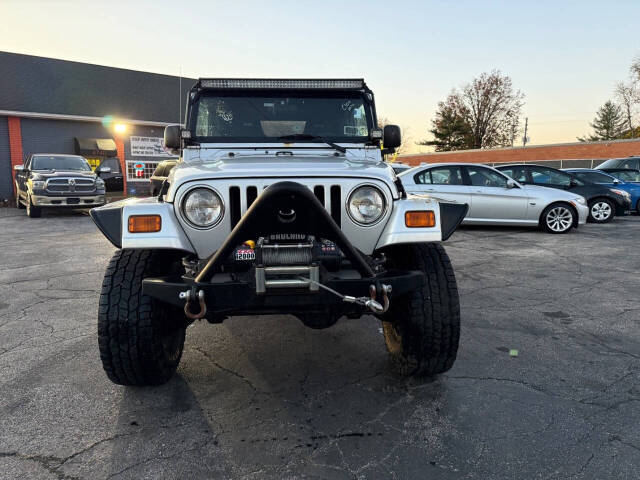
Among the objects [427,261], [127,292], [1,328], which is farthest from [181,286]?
[1,328]

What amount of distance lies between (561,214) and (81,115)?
65.5 feet

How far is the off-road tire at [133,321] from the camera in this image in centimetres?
257

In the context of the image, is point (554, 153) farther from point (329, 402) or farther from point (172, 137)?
point (329, 402)

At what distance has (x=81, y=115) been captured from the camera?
20453mm

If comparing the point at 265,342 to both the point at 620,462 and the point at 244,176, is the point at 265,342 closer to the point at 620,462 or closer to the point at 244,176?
the point at 244,176

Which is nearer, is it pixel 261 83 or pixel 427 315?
pixel 427 315

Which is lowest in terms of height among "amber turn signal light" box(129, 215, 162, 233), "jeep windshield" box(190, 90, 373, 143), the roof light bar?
"amber turn signal light" box(129, 215, 162, 233)

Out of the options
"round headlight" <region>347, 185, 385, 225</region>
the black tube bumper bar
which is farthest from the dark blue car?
the black tube bumper bar

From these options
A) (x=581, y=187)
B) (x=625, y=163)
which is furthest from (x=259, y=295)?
(x=625, y=163)

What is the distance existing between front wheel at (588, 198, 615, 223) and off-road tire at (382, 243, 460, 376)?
35.4ft

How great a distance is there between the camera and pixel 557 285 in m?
5.42

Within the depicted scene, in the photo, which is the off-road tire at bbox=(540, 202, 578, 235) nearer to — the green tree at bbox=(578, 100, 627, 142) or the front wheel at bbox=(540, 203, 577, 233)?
the front wheel at bbox=(540, 203, 577, 233)

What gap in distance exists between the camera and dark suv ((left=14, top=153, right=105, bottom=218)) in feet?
40.4

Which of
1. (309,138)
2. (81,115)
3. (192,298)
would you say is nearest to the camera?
(192,298)
